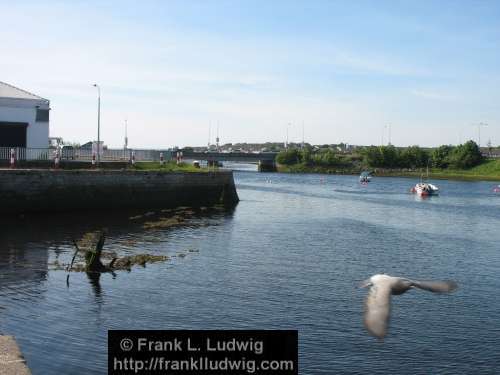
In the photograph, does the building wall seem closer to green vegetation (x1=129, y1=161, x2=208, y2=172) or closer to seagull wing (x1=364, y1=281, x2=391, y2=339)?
green vegetation (x1=129, y1=161, x2=208, y2=172)

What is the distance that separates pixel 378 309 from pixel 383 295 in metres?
0.46

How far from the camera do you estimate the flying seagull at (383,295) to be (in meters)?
9.61

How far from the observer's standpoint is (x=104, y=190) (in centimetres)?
5816

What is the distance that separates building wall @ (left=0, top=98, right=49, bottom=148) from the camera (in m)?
59.2

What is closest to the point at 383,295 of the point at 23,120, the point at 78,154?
the point at 23,120

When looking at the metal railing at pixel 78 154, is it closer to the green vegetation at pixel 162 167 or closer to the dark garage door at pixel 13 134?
the green vegetation at pixel 162 167

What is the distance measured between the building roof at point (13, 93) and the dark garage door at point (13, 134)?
2558mm

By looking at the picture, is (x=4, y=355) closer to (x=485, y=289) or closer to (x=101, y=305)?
(x=101, y=305)

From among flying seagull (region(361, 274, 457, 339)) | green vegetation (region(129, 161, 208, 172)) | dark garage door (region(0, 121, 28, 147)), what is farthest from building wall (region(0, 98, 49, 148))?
flying seagull (region(361, 274, 457, 339))

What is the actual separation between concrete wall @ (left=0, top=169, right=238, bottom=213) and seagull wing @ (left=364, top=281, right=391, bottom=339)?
44835mm

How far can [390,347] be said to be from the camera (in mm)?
23141

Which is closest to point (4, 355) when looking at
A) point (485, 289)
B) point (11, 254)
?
point (11, 254)

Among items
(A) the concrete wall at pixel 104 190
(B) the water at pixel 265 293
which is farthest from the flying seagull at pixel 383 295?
(A) the concrete wall at pixel 104 190

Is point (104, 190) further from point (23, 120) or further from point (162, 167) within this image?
point (162, 167)
